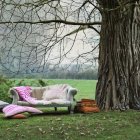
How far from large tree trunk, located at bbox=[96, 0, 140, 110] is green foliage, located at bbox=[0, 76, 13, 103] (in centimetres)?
355

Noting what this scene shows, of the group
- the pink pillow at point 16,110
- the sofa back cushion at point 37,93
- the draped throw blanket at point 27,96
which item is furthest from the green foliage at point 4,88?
the pink pillow at point 16,110

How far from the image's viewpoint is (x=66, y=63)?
11.2 metres

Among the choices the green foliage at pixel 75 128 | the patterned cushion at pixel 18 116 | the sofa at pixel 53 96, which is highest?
the sofa at pixel 53 96

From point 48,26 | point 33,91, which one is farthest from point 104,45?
point 33,91

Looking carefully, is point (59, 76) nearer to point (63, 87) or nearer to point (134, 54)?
point (63, 87)

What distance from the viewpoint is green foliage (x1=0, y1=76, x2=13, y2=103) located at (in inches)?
513

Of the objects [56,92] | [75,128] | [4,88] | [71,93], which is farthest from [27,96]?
[75,128]

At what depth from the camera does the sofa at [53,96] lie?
33.2 feet

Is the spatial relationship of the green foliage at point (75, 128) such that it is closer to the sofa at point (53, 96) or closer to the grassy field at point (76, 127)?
the grassy field at point (76, 127)

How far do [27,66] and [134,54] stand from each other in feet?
7.58

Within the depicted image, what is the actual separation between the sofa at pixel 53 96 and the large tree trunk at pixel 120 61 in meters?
0.68

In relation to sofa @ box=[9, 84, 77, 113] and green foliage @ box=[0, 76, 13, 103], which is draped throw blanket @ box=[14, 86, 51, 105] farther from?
green foliage @ box=[0, 76, 13, 103]

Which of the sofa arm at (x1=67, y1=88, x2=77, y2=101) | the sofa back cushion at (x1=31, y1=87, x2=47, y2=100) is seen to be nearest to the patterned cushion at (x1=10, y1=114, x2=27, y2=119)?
the sofa arm at (x1=67, y1=88, x2=77, y2=101)

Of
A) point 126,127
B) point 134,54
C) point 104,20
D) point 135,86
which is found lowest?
point 126,127
